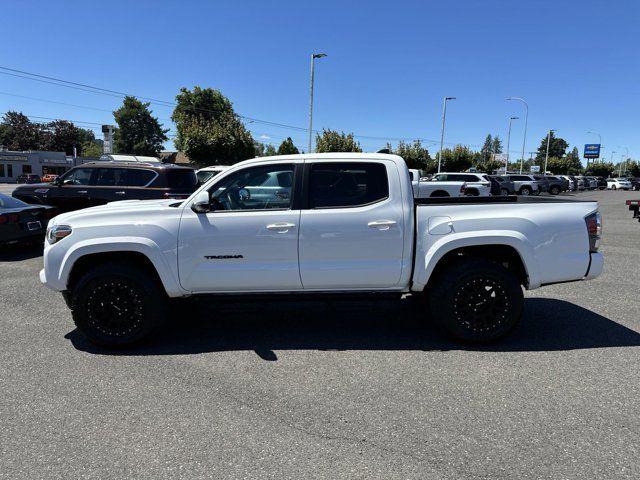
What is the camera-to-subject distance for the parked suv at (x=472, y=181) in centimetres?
2323

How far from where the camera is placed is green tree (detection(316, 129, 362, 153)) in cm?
4464

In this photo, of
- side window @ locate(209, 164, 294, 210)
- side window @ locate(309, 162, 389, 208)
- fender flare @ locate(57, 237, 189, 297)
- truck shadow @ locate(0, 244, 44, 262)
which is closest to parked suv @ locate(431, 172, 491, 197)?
truck shadow @ locate(0, 244, 44, 262)

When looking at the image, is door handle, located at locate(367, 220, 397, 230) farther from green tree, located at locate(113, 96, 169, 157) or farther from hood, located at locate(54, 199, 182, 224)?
green tree, located at locate(113, 96, 169, 157)

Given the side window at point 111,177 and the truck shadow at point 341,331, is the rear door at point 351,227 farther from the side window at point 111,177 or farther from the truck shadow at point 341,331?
the side window at point 111,177

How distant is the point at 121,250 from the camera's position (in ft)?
14.7

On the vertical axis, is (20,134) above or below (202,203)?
above

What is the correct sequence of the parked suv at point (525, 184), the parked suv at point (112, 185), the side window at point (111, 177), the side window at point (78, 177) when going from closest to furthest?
1. the parked suv at point (112, 185)
2. the side window at point (111, 177)
3. the side window at point (78, 177)
4. the parked suv at point (525, 184)

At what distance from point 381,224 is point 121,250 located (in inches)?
97.9

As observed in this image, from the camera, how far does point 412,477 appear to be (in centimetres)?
273

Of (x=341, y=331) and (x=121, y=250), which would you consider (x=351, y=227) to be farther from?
(x=121, y=250)

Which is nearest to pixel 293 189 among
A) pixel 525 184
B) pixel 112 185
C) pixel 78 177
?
pixel 112 185

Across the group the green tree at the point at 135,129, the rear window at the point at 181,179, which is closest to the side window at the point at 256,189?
the rear window at the point at 181,179

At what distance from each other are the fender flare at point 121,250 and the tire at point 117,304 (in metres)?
0.16

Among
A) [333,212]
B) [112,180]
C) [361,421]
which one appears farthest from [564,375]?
[112,180]
